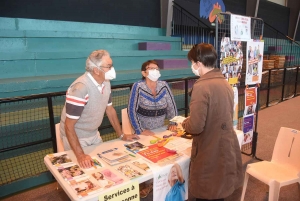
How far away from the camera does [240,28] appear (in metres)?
2.64

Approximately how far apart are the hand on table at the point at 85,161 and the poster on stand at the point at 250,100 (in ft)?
6.92

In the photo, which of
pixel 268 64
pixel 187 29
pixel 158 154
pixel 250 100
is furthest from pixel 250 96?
pixel 268 64

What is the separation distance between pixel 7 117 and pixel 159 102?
1.92 m

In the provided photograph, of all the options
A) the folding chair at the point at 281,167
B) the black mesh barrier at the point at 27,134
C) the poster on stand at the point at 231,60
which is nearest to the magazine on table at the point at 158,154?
the folding chair at the point at 281,167

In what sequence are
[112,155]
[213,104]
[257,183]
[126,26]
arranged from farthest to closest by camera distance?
[126,26], [257,183], [112,155], [213,104]

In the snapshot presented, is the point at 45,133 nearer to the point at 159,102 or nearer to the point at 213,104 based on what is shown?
the point at 159,102

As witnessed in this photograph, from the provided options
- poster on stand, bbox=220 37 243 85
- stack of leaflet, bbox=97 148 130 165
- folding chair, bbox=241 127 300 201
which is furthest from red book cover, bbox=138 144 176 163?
poster on stand, bbox=220 37 243 85

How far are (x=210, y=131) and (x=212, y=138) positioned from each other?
0.16 feet

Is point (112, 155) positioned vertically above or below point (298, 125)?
above

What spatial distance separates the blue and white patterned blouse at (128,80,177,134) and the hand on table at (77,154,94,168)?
739 mm

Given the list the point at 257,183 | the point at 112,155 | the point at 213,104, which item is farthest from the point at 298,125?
the point at 112,155

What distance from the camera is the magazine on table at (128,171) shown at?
1.45m

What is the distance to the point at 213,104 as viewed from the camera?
1.53 metres

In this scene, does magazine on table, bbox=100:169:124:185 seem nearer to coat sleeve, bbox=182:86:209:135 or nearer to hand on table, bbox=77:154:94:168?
hand on table, bbox=77:154:94:168
